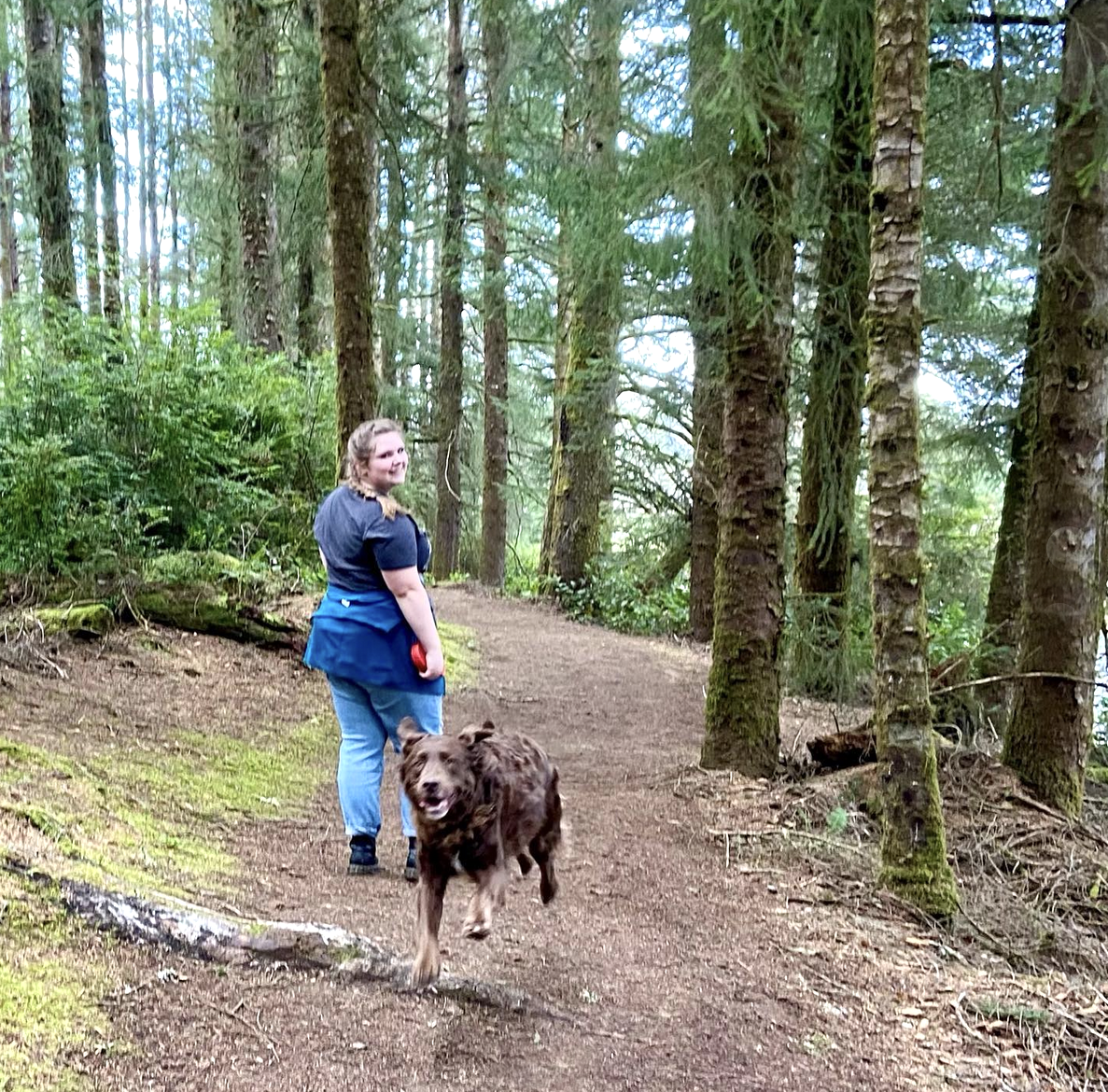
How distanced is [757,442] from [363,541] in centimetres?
314

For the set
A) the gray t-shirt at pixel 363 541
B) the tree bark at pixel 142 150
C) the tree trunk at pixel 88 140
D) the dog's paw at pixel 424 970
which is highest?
the tree bark at pixel 142 150

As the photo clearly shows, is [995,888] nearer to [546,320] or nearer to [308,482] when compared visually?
[308,482]

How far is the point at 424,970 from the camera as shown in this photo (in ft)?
10.6

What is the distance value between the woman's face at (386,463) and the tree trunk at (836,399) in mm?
4936

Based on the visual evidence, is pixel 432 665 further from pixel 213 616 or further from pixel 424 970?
pixel 213 616

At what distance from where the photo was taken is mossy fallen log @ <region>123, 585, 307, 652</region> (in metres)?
8.48

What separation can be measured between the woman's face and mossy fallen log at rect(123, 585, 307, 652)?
15.8 feet

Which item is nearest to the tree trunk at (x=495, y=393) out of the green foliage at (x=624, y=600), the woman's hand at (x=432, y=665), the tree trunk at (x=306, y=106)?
the green foliage at (x=624, y=600)

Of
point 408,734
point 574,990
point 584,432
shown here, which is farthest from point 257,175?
point 574,990

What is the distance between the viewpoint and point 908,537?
4.64m

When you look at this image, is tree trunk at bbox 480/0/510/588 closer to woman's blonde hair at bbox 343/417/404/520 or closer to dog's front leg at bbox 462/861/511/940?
woman's blonde hair at bbox 343/417/404/520

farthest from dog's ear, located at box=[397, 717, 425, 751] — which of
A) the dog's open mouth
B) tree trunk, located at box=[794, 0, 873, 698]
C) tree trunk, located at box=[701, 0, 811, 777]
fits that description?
tree trunk, located at box=[794, 0, 873, 698]

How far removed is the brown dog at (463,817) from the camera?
11.1 ft

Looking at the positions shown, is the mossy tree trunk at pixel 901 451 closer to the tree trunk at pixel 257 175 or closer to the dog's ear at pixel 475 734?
the dog's ear at pixel 475 734
